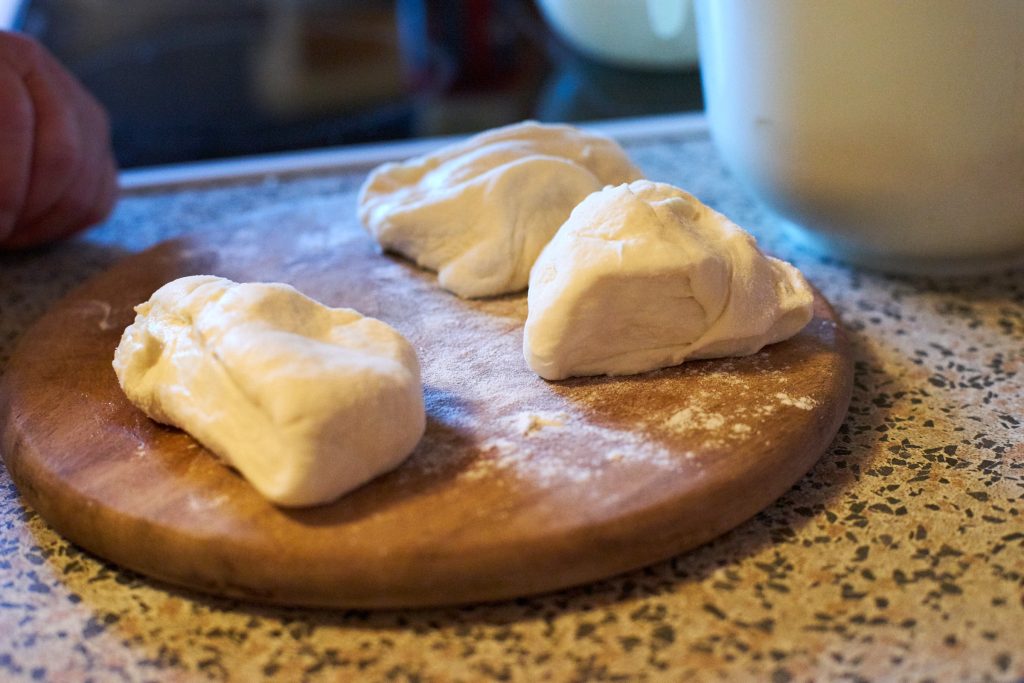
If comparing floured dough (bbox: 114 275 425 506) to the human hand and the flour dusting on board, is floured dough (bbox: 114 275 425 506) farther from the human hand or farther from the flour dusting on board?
the human hand

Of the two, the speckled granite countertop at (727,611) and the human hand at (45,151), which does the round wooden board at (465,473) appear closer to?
the speckled granite countertop at (727,611)

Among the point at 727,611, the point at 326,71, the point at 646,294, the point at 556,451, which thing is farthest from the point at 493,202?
the point at 326,71

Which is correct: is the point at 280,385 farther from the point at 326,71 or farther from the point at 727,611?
the point at 326,71

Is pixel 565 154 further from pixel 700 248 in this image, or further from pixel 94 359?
pixel 94 359

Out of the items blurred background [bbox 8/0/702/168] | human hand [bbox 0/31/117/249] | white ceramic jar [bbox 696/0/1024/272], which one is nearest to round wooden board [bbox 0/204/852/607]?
white ceramic jar [bbox 696/0/1024/272]

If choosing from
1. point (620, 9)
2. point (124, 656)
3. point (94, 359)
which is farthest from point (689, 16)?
point (124, 656)
